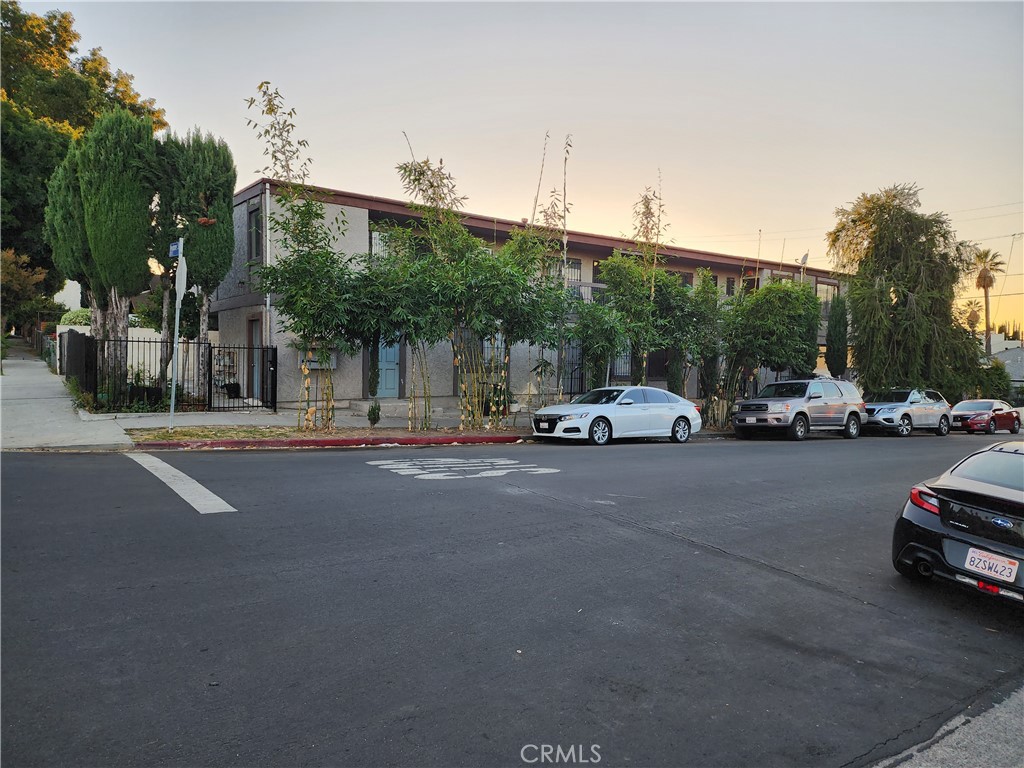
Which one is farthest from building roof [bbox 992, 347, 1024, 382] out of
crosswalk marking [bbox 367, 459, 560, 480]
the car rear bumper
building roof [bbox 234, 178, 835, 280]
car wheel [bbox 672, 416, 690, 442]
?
the car rear bumper

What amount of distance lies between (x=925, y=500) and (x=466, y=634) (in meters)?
3.99

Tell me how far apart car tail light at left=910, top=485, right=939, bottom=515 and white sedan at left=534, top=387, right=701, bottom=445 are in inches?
421

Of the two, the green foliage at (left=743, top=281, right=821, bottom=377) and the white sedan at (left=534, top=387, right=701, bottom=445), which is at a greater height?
the green foliage at (left=743, top=281, right=821, bottom=377)

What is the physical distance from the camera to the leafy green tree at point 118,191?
56.8 feet

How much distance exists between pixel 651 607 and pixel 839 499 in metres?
5.87

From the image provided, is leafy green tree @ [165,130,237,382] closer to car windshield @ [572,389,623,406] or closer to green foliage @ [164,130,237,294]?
green foliage @ [164,130,237,294]

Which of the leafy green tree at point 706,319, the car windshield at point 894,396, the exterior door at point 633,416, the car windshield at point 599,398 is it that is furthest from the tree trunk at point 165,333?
the car windshield at point 894,396

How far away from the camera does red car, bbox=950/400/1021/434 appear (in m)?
27.7

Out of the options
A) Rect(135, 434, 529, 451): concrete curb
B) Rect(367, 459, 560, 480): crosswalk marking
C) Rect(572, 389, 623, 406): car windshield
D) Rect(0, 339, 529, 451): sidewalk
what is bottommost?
Rect(367, 459, 560, 480): crosswalk marking

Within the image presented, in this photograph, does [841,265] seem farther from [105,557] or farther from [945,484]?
[105,557]

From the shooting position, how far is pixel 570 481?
10.1 meters

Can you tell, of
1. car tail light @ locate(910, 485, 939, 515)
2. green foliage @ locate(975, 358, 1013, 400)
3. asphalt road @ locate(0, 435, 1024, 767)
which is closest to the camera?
asphalt road @ locate(0, 435, 1024, 767)

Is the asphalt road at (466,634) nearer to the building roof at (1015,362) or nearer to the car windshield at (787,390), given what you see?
the car windshield at (787,390)

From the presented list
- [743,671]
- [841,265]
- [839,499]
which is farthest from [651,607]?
[841,265]
